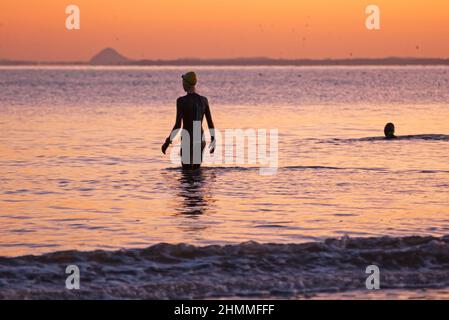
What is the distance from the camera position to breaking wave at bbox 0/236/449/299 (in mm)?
9664

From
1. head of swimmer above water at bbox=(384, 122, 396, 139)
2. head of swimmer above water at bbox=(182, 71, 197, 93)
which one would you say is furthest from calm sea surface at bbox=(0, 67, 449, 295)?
head of swimmer above water at bbox=(182, 71, 197, 93)

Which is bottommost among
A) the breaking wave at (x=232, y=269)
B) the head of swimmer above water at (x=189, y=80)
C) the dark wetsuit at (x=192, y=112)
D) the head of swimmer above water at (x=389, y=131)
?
the breaking wave at (x=232, y=269)

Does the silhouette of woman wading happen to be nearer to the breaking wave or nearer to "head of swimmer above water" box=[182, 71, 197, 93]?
"head of swimmer above water" box=[182, 71, 197, 93]

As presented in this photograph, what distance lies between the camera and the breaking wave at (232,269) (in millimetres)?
9664

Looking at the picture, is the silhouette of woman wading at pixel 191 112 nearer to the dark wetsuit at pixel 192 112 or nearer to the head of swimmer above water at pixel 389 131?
the dark wetsuit at pixel 192 112

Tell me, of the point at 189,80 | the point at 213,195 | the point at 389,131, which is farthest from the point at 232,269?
the point at 389,131

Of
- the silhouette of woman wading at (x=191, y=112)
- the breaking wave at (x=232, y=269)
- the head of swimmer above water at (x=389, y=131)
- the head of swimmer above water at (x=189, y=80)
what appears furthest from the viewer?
the head of swimmer above water at (x=389, y=131)

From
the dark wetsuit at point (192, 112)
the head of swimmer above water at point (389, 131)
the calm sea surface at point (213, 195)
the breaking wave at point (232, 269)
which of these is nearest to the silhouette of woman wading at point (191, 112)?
the dark wetsuit at point (192, 112)

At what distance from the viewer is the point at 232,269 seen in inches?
414

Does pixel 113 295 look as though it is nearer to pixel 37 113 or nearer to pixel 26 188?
pixel 26 188

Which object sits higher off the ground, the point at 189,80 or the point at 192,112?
the point at 189,80

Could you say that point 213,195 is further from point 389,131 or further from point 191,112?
point 389,131

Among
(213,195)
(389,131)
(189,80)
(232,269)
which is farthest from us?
(389,131)
